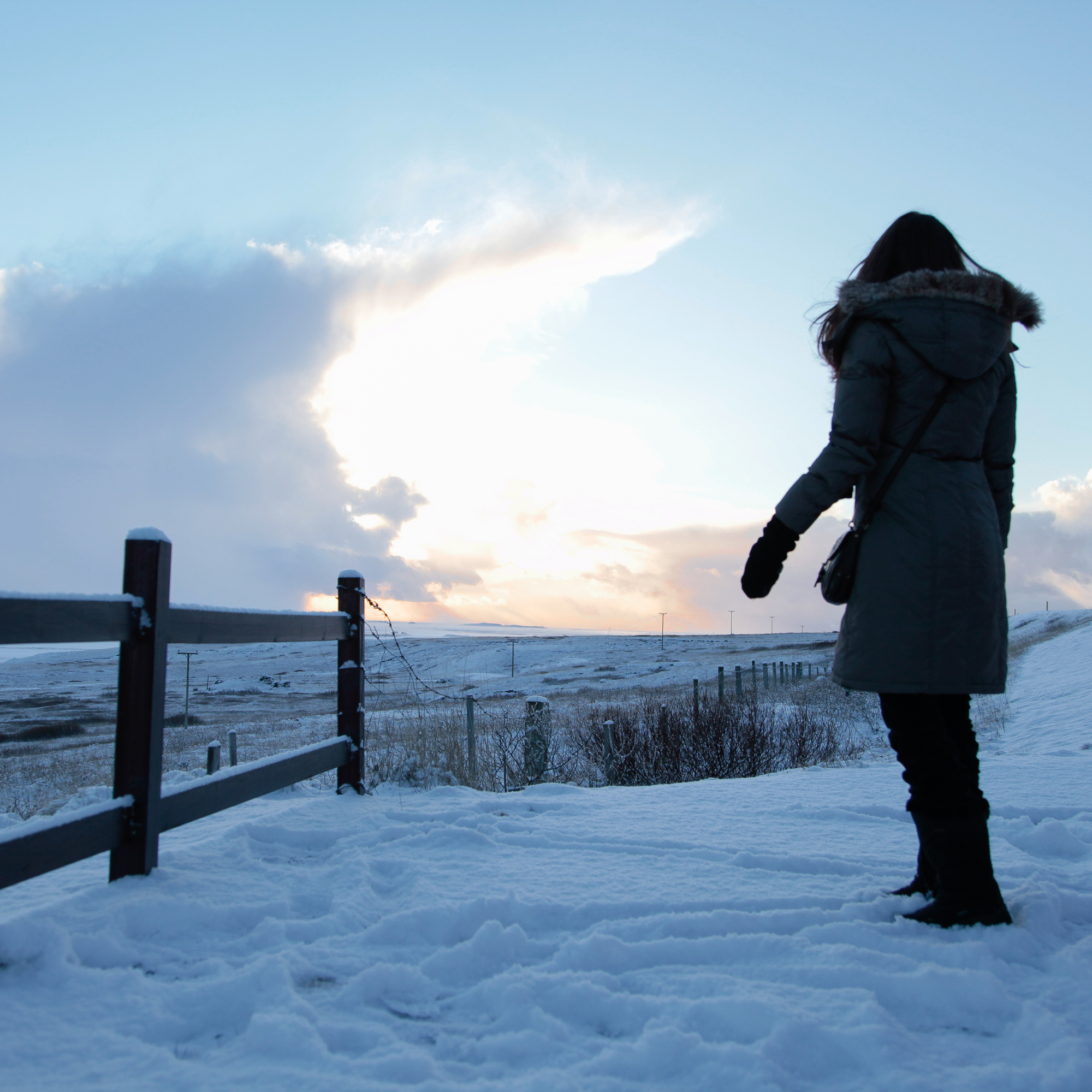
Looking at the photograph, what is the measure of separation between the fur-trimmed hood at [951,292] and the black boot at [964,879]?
155 centimetres

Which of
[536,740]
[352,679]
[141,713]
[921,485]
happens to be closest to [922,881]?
[921,485]

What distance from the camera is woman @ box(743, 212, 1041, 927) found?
215cm

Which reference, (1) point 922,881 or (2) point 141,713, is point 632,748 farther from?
(2) point 141,713

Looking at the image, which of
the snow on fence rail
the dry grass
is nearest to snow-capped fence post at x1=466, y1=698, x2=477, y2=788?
the dry grass

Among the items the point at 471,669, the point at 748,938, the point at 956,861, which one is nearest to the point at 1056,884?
the point at 956,861

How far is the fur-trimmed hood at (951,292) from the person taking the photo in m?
2.23

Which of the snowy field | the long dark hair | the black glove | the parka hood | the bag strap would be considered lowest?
the snowy field

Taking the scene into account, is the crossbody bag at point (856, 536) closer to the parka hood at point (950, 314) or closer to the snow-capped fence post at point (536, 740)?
the parka hood at point (950, 314)

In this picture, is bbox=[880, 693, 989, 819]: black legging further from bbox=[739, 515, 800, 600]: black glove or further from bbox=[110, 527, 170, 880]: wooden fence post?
bbox=[110, 527, 170, 880]: wooden fence post

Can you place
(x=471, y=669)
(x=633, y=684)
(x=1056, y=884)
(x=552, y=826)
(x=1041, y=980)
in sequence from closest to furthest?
1. (x=1041, y=980)
2. (x=1056, y=884)
3. (x=552, y=826)
4. (x=633, y=684)
5. (x=471, y=669)

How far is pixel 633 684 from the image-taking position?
1284 inches

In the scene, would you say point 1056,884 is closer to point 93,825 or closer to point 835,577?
point 835,577

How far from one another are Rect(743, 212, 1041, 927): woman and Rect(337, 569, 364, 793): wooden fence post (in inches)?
102

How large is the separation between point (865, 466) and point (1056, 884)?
1596 millimetres
